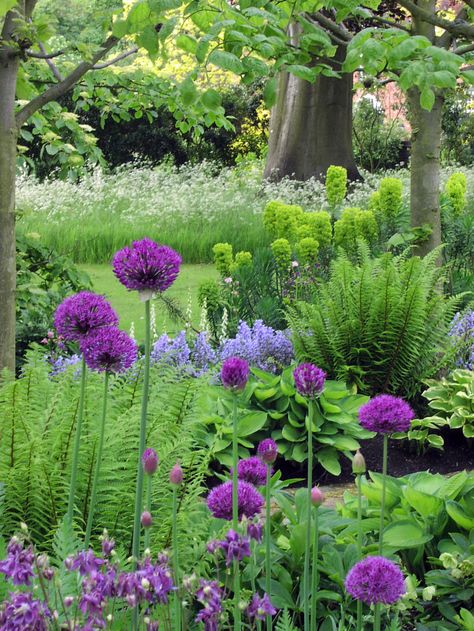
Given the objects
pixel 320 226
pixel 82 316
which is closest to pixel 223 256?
pixel 320 226

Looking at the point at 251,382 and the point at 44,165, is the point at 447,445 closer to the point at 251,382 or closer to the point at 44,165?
the point at 251,382

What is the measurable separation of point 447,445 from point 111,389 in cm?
217

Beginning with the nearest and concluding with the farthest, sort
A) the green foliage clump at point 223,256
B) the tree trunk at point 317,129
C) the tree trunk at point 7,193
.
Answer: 1. the tree trunk at point 7,193
2. the green foliage clump at point 223,256
3. the tree trunk at point 317,129

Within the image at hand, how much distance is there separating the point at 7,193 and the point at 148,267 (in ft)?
9.72

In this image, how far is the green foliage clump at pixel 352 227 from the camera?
6.48m

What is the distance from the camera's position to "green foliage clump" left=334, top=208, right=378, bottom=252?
6480mm

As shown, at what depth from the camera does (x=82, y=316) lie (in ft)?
5.99

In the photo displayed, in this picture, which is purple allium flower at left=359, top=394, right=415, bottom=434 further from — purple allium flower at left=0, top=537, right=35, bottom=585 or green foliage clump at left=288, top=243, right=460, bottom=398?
green foliage clump at left=288, top=243, right=460, bottom=398

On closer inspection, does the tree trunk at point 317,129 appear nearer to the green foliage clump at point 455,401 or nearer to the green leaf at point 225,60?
the green foliage clump at point 455,401

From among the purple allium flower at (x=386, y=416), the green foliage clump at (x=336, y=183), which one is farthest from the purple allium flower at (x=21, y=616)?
the green foliage clump at (x=336, y=183)

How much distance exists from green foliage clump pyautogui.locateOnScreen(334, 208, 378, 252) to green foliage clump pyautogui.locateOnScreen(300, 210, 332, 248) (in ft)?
0.28

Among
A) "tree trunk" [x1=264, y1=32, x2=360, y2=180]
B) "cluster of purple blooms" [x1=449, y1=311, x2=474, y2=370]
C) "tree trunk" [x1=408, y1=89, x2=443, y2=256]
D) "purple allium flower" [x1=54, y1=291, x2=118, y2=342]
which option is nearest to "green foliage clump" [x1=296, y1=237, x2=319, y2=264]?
"tree trunk" [x1=408, y1=89, x2=443, y2=256]

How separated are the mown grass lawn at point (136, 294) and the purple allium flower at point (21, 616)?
5757 mm

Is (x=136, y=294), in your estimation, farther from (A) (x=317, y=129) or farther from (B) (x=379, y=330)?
(A) (x=317, y=129)
